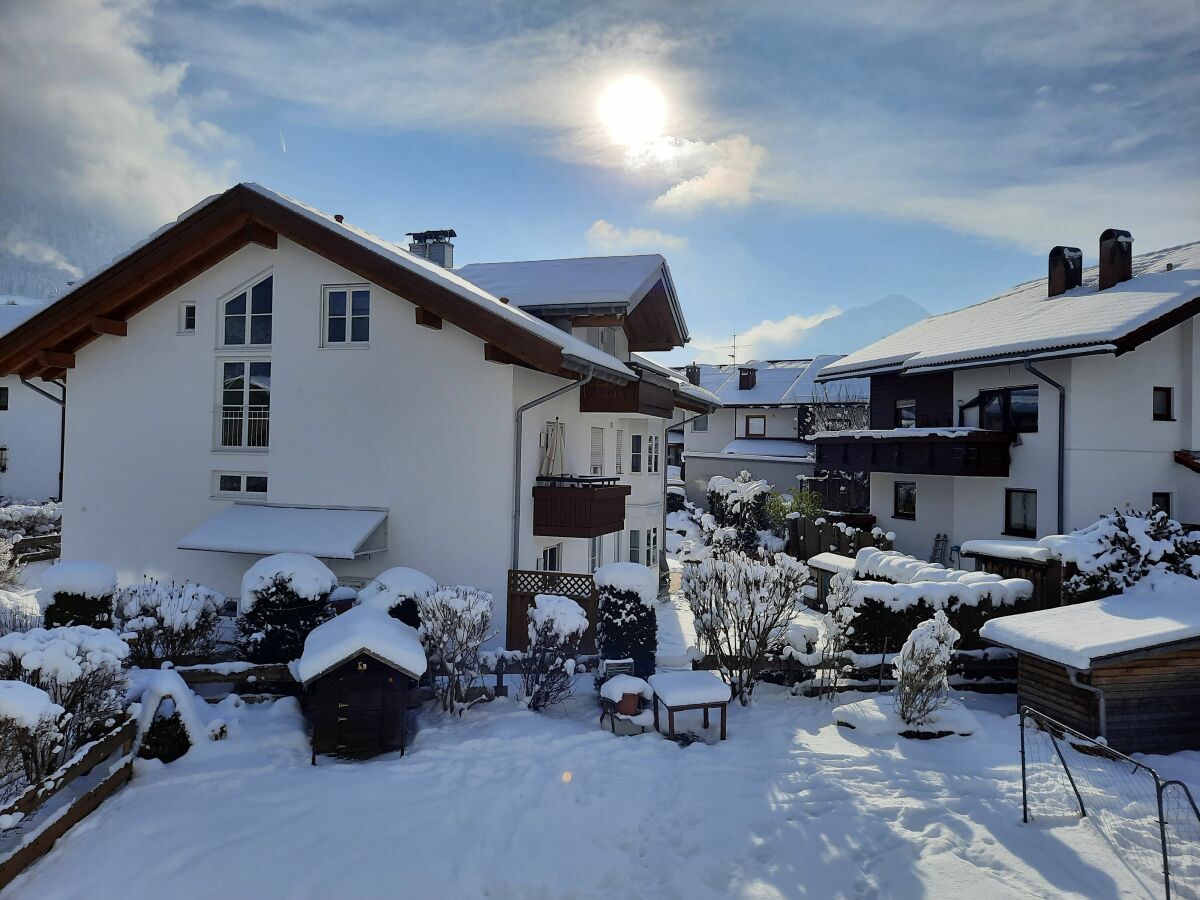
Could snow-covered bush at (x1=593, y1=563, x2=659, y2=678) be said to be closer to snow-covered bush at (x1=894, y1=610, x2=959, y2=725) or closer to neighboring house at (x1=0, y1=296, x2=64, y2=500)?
snow-covered bush at (x1=894, y1=610, x2=959, y2=725)

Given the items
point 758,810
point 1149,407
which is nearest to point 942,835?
point 758,810

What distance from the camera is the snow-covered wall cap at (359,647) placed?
8.90 metres

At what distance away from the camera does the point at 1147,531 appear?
12773 mm

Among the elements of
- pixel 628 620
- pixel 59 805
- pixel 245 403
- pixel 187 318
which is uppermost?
pixel 187 318

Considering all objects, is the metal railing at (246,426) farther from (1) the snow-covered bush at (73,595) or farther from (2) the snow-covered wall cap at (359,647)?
(2) the snow-covered wall cap at (359,647)

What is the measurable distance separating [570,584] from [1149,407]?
16687 mm

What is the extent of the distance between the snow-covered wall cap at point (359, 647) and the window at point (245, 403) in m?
8.00

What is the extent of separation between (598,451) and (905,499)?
11579 millimetres

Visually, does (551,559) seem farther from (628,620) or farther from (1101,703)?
(1101,703)

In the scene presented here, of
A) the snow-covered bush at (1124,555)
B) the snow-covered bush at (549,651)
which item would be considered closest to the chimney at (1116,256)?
the snow-covered bush at (1124,555)

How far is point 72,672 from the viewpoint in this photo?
781 centimetres

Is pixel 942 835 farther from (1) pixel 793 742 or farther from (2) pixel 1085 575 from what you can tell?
(2) pixel 1085 575

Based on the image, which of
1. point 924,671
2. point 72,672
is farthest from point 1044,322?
point 72,672

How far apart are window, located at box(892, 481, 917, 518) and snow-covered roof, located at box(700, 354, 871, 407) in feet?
55.0
